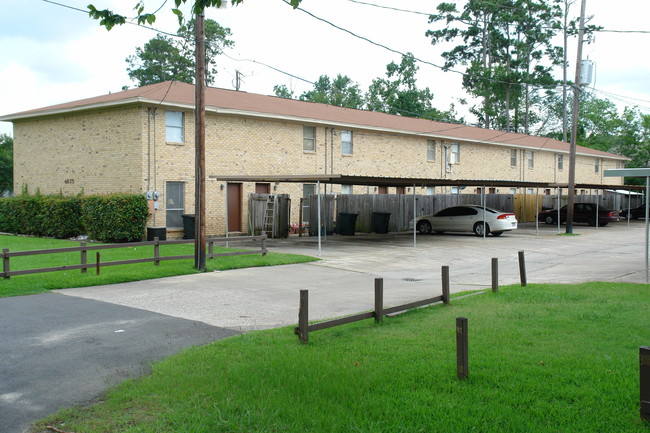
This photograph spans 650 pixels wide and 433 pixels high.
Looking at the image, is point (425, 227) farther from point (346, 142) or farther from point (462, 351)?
point (462, 351)

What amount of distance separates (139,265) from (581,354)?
460 inches

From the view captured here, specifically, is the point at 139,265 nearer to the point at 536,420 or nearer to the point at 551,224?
the point at 536,420

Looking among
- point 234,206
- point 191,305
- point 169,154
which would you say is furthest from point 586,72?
point 191,305

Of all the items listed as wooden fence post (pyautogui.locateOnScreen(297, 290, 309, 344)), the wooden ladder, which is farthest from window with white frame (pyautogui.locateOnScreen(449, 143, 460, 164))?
wooden fence post (pyautogui.locateOnScreen(297, 290, 309, 344))

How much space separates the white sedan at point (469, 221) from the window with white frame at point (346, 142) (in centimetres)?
497

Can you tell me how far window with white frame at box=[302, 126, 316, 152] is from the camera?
28.2 metres

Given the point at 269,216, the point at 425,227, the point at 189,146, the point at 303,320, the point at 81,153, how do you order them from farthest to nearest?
the point at 425,227
the point at 269,216
the point at 81,153
the point at 189,146
the point at 303,320

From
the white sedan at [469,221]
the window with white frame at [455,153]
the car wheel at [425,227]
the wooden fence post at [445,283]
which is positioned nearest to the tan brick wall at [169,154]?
the car wheel at [425,227]

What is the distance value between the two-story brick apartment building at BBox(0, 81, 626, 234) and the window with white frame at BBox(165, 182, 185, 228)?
39 mm

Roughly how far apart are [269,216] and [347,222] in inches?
171

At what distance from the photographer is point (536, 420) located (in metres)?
4.57

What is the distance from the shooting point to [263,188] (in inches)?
1046

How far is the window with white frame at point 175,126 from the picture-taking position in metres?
23.3

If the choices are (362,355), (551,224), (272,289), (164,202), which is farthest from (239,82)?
(362,355)
